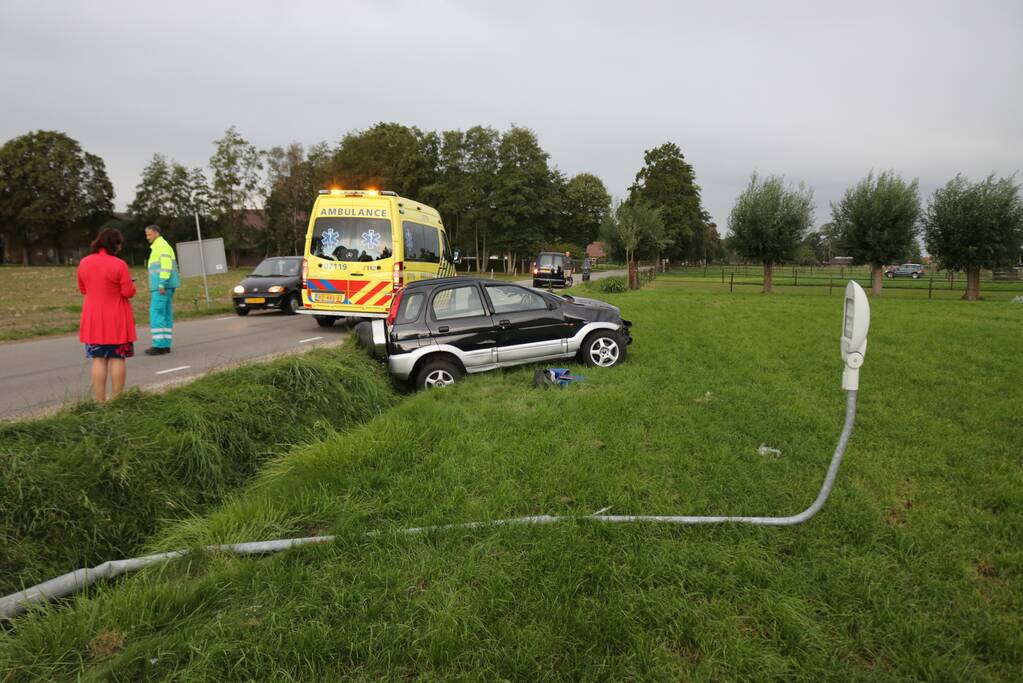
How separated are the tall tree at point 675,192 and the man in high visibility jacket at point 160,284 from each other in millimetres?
63618

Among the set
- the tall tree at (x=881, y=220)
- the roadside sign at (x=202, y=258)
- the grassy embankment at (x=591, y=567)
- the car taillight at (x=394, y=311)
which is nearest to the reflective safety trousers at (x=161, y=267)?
the car taillight at (x=394, y=311)

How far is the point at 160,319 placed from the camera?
9.18 meters

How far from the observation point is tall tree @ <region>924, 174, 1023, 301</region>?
2534 centimetres

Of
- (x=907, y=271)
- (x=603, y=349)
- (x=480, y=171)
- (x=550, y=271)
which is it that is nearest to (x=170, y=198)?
(x=480, y=171)

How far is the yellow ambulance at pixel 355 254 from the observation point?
439 inches

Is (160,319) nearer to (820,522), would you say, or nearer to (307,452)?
(307,452)

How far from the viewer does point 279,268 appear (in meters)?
16.4

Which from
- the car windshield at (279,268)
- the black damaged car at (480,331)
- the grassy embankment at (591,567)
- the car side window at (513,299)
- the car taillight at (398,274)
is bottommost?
the grassy embankment at (591,567)

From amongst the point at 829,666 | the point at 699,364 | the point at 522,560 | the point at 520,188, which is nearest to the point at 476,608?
the point at 522,560

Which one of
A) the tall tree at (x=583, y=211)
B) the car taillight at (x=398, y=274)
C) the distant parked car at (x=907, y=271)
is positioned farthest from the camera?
the tall tree at (x=583, y=211)

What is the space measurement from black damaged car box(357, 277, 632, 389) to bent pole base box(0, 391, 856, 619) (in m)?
4.04

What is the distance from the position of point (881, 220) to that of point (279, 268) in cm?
2865

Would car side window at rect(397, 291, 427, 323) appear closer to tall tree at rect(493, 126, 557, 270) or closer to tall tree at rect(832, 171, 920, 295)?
tall tree at rect(832, 171, 920, 295)

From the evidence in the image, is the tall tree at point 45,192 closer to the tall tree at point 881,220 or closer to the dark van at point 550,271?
the dark van at point 550,271
